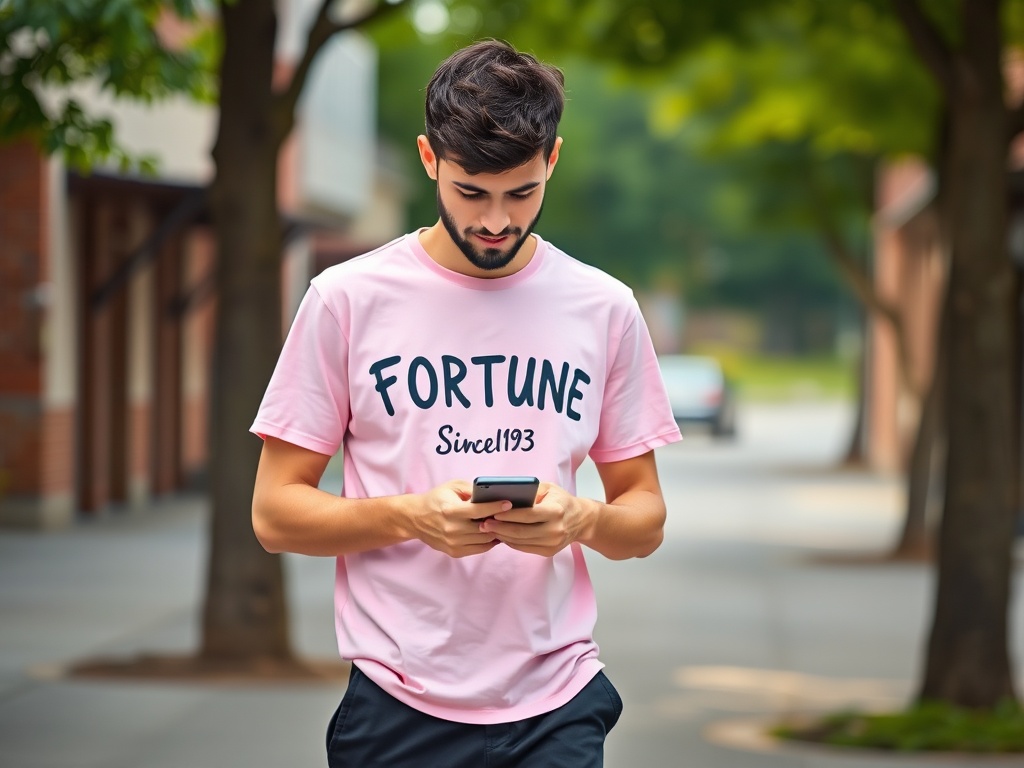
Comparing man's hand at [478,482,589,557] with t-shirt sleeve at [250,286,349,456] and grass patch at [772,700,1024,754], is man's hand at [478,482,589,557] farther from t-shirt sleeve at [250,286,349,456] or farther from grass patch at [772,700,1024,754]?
grass patch at [772,700,1024,754]

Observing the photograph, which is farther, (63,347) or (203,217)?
(203,217)

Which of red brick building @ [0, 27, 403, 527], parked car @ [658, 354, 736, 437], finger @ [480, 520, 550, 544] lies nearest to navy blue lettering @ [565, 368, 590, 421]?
finger @ [480, 520, 550, 544]

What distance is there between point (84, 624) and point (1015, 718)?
230 inches

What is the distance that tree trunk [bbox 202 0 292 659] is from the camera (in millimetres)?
9727

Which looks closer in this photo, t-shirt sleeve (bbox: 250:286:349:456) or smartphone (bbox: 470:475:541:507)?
smartphone (bbox: 470:475:541:507)

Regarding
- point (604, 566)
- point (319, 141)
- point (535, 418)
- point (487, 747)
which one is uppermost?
point (319, 141)

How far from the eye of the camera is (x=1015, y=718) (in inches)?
318

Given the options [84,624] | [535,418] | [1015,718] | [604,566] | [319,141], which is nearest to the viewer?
[535,418]

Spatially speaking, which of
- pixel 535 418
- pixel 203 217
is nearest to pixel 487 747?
pixel 535 418

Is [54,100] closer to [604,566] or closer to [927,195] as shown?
[604,566]

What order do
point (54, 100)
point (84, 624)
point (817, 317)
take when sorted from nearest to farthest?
point (84, 624)
point (54, 100)
point (817, 317)

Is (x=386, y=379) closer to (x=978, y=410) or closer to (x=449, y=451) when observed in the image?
(x=449, y=451)

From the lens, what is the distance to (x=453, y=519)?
2717 millimetres

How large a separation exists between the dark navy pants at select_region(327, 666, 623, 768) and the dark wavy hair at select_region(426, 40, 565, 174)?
0.86 meters
